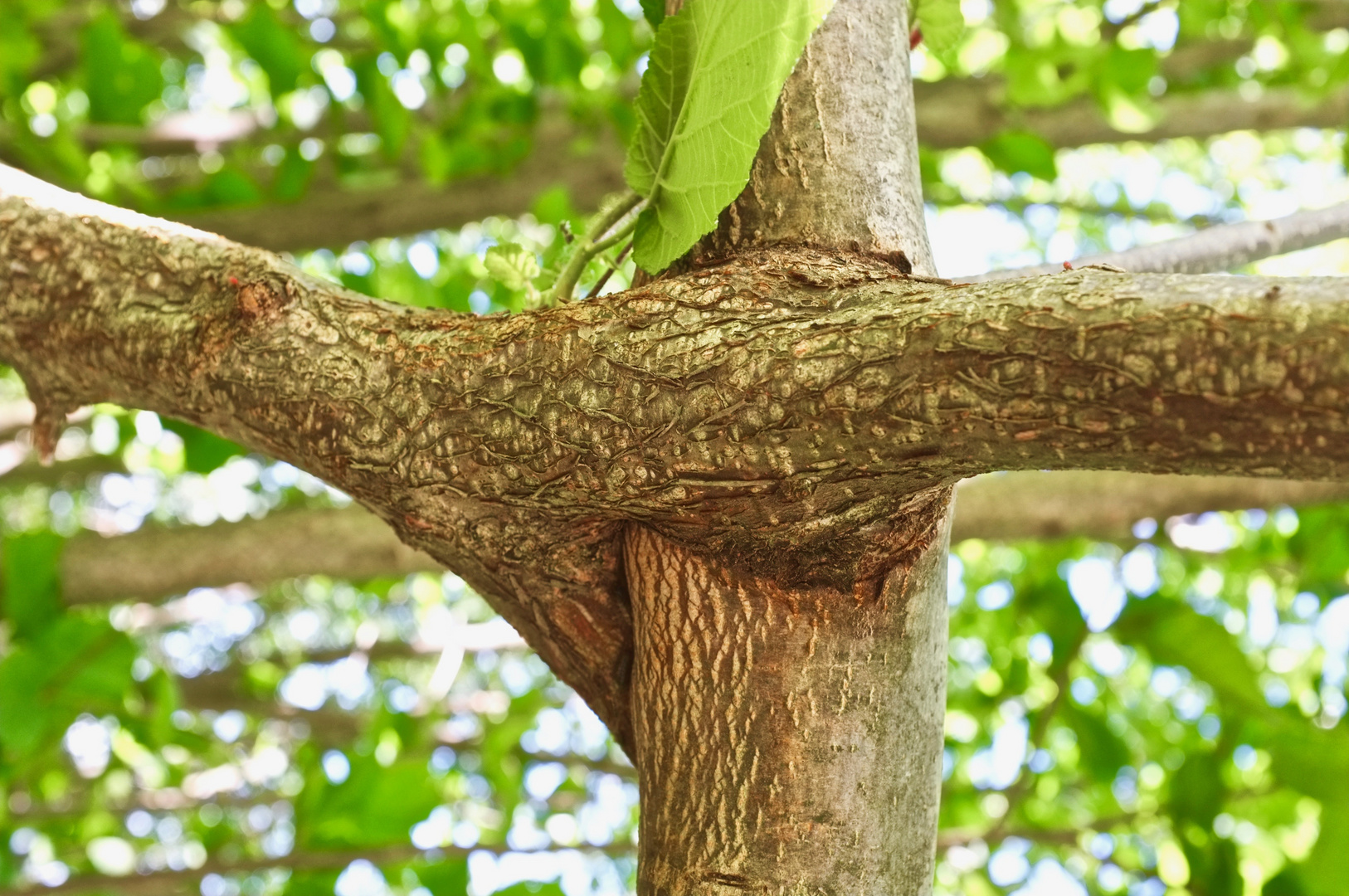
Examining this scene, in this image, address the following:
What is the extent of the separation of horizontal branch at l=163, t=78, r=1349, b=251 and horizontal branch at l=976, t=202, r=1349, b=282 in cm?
116

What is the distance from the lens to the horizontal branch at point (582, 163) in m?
1.85

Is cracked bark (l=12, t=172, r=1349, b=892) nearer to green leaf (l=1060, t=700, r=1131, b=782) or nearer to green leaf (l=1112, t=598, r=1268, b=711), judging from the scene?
green leaf (l=1112, t=598, r=1268, b=711)

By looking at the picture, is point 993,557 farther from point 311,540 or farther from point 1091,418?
point 1091,418

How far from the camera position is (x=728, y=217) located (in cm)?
58

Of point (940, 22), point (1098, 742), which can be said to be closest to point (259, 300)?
point (940, 22)

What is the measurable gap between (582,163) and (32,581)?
114 cm

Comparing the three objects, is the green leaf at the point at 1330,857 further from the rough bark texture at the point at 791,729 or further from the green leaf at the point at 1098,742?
the rough bark texture at the point at 791,729

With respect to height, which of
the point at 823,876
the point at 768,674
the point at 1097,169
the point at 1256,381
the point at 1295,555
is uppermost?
the point at 1097,169

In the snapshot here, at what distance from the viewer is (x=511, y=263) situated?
2.15 ft

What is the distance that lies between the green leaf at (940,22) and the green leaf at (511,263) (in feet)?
1.24

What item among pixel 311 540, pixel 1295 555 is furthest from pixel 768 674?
pixel 1295 555

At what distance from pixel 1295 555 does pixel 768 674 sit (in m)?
1.42

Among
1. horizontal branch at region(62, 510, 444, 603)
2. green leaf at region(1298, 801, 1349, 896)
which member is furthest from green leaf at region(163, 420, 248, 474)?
green leaf at region(1298, 801, 1349, 896)

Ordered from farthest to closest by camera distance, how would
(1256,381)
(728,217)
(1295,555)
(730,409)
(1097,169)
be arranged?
(1097,169) → (1295,555) → (728,217) → (730,409) → (1256,381)
